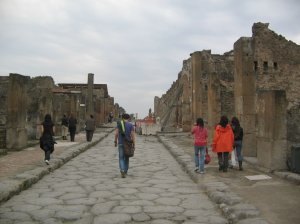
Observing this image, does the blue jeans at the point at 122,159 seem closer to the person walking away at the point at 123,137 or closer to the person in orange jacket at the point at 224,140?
the person walking away at the point at 123,137

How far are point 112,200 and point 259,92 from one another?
5.25 meters

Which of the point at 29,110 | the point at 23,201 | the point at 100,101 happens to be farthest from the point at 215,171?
the point at 100,101

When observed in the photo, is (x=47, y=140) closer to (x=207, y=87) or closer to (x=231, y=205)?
(x=231, y=205)

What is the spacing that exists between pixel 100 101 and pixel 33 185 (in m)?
34.1

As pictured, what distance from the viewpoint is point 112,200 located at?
7.00m

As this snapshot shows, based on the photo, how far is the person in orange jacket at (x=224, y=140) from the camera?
32.1 feet

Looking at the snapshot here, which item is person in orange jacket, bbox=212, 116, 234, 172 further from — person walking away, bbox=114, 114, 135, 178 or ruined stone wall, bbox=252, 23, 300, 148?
ruined stone wall, bbox=252, 23, 300, 148

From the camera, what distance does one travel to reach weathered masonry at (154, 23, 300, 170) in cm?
963

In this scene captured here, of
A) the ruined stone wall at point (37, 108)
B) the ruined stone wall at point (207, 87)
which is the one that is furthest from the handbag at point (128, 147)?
the ruined stone wall at point (37, 108)

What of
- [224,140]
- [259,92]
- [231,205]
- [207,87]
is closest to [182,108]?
[207,87]

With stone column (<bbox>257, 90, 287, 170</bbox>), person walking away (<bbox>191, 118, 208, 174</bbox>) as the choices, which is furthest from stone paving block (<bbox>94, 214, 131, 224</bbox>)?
stone column (<bbox>257, 90, 287, 170</bbox>)

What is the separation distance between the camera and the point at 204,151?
972cm

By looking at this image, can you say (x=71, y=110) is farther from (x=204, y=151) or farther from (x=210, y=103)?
(x=204, y=151)

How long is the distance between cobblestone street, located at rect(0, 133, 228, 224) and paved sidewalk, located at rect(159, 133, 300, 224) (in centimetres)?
19
